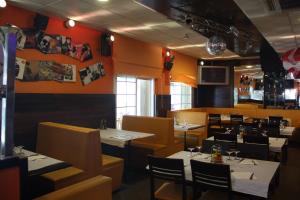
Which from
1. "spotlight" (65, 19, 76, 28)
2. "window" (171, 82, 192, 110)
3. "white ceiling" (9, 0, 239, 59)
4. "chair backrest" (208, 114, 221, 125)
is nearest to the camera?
"white ceiling" (9, 0, 239, 59)

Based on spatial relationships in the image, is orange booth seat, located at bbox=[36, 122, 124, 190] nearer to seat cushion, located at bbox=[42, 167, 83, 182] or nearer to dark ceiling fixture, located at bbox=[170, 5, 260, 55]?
seat cushion, located at bbox=[42, 167, 83, 182]

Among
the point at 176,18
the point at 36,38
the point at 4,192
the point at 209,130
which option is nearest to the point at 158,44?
the point at 176,18

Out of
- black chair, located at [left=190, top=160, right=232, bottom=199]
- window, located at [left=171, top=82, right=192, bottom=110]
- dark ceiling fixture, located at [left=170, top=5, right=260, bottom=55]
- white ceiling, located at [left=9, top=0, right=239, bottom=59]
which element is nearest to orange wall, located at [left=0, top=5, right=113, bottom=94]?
white ceiling, located at [left=9, top=0, right=239, bottom=59]

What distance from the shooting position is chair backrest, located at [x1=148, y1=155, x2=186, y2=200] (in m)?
2.71

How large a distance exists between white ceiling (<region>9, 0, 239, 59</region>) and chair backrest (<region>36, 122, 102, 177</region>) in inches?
74.9

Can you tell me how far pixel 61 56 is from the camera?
4.89 meters

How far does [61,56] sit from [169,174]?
3214mm

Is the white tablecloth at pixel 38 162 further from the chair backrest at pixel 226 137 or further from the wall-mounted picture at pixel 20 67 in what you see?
the chair backrest at pixel 226 137

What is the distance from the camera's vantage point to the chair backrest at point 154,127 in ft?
17.8

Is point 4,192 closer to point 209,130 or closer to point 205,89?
point 209,130

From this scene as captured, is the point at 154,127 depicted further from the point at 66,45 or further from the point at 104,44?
the point at 66,45

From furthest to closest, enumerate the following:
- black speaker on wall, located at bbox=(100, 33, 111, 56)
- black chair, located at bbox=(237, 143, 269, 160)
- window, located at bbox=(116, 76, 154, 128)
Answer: window, located at bbox=(116, 76, 154, 128), black speaker on wall, located at bbox=(100, 33, 111, 56), black chair, located at bbox=(237, 143, 269, 160)

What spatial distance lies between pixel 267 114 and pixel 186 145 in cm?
368

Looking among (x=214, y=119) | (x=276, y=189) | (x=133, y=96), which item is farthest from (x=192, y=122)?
(x=276, y=189)
